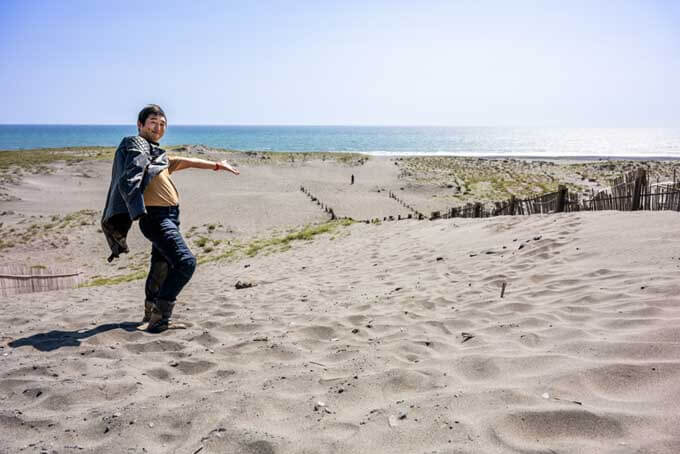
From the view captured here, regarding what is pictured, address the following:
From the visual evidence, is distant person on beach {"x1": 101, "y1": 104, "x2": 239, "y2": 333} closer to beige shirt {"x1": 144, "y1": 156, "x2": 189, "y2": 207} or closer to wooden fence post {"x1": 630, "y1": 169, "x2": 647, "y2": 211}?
beige shirt {"x1": 144, "y1": 156, "x2": 189, "y2": 207}

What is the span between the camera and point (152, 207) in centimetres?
429

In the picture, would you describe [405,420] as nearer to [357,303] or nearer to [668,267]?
[357,303]

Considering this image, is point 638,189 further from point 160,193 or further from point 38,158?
point 38,158

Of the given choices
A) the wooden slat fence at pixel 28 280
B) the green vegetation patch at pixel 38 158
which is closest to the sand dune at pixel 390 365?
the wooden slat fence at pixel 28 280

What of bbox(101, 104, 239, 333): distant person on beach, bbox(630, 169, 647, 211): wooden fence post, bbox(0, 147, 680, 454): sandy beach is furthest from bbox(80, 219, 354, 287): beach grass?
bbox(630, 169, 647, 211): wooden fence post

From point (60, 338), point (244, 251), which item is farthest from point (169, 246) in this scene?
point (244, 251)

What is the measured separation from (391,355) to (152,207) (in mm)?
2612

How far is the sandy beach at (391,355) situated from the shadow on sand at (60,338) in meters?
0.03

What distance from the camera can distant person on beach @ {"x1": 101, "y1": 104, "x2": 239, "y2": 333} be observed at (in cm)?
407

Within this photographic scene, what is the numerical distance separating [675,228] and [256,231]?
44.8 feet

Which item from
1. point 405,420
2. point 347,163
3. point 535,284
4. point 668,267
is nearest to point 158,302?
point 405,420

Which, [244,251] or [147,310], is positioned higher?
[147,310]

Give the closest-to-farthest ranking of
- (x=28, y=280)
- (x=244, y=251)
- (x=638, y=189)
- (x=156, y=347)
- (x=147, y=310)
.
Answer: (x=156, y=347)
(x=147, y=310)
(x=638, y=189)
(x=28, y=280)
(x=244, y=251)

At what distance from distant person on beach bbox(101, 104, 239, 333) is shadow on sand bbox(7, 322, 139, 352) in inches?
13.3
